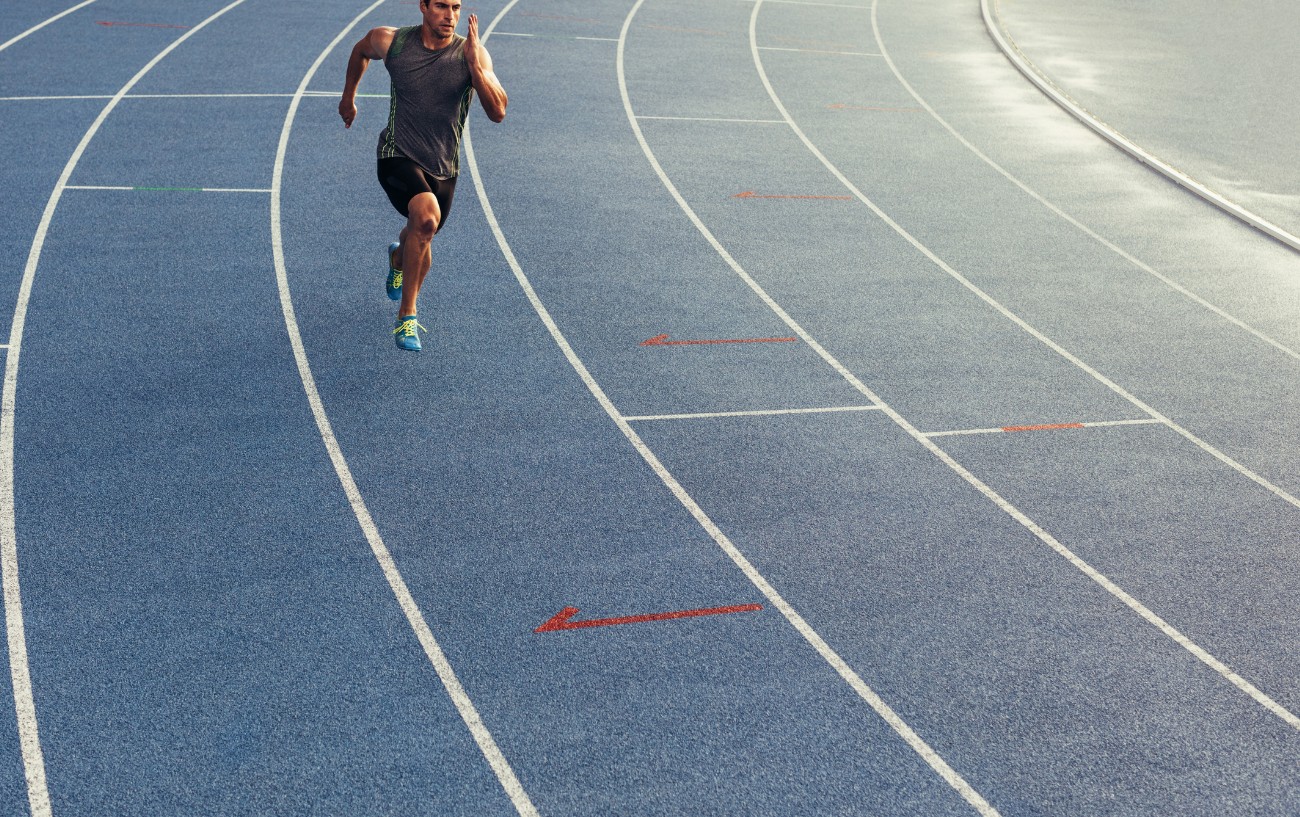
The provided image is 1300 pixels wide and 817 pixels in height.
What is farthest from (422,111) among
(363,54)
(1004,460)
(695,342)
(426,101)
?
(1004,460)

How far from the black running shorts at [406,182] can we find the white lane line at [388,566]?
1.09m

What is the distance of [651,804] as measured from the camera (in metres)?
3.88

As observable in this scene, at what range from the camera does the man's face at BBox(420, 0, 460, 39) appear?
239 inches

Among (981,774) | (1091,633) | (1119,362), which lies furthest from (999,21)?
(981,774)

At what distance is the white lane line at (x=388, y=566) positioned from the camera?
3.99m

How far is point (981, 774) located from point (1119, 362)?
4389 millimetres

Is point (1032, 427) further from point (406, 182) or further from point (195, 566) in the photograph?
point (195, 566)

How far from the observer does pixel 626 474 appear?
5.97 metres

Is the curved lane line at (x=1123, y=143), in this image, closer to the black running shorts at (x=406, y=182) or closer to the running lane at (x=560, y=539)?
the running lane at (x=560, y=539)

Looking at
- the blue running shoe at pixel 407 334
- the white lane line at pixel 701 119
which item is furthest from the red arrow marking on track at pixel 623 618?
the white lane line at pixel 701 119

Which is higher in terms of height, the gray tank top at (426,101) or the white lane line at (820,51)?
the gray tank top at (426,101)

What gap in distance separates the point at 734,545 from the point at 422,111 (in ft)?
9.79

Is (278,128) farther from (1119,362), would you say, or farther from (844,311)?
(1119,362)

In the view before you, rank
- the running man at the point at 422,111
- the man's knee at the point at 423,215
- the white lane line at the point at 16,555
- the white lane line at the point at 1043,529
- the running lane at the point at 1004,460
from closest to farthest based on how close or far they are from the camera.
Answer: the white lane line at the point at 16,555 < the running lane at the point at 1004,460 < the white lane line at the point at 1043,529 < the running man at the point at 422,111 < the man's knee at the point at 423,215
